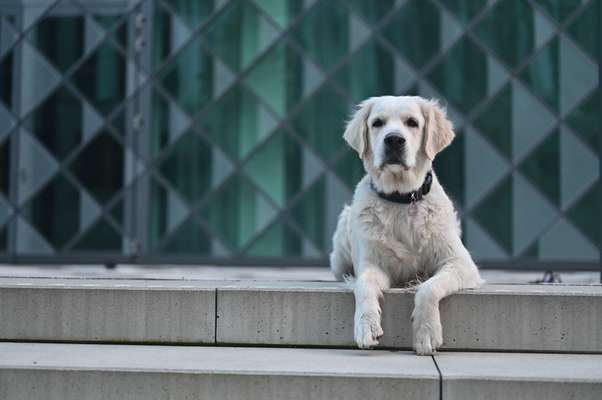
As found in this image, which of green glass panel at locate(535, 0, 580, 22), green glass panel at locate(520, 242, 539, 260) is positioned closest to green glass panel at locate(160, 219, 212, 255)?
green glass panel at locate(520, 242, 539, 260)

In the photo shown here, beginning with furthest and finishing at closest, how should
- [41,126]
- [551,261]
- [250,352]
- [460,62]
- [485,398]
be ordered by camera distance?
[41,126] → [460,62] → [551,261] → [250,352] → [485,398]

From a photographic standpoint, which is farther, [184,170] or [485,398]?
[184,170]

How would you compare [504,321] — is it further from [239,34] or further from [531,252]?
[239,34]

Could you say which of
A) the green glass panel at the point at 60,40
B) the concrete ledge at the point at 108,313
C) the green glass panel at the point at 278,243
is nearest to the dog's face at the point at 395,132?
the concrete ledge at the point at 108,313

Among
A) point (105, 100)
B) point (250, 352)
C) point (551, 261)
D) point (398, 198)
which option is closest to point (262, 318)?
point (250, 352)

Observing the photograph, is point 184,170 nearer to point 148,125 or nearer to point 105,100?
point 148,125

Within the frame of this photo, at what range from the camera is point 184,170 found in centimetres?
930

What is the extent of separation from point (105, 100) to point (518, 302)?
6818mm

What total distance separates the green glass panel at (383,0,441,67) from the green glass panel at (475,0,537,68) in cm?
53

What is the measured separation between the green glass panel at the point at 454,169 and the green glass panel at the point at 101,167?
392cm

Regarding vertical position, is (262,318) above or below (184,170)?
below

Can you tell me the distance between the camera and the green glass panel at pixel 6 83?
9719 mm

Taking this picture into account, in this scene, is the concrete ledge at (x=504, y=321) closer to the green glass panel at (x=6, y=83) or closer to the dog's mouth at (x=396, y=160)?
the dog's mouth at (x=396, y=160)

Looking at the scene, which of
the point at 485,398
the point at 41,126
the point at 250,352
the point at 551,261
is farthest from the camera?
the point at 41,126
